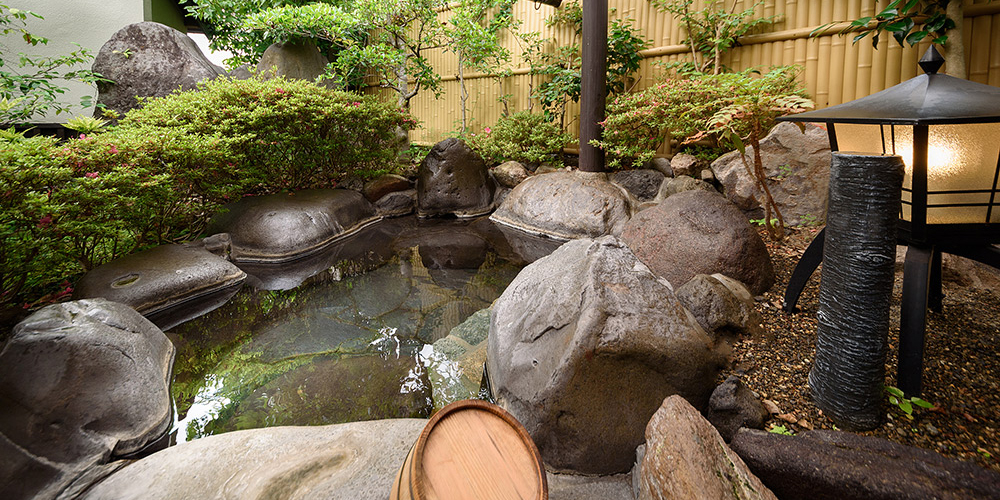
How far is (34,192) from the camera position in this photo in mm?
3027

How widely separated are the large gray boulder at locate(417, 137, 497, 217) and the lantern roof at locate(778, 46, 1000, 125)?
6.10 meters

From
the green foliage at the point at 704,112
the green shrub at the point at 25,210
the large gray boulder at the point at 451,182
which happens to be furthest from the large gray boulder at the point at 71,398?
the large gray boulder at the point at 451,182

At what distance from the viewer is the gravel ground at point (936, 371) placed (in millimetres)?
1613

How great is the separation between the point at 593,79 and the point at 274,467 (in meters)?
6.29

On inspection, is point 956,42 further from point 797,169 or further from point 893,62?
point 797,169

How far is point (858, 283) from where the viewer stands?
168 cm

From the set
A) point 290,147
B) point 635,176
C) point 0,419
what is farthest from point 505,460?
point 290,147

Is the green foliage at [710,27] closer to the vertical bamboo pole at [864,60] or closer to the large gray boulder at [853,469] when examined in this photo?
the vertical bamboo pole at [864,60]

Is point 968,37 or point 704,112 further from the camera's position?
point 704,112

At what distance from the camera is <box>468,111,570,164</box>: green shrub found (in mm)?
7816

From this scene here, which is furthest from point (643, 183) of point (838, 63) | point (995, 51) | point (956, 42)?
point (995, 51)

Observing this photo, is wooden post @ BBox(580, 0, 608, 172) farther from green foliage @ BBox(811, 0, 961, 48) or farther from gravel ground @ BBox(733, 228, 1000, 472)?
gravel ground @ BBox(733, 228, 1000, 472)

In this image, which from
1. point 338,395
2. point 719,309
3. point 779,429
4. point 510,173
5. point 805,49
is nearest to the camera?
point 779,429

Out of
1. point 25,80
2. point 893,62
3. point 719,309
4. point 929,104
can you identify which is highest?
point 893,62
